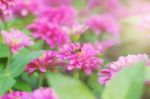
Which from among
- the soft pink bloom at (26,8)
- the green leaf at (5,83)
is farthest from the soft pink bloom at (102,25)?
the green leaf at (5,83)

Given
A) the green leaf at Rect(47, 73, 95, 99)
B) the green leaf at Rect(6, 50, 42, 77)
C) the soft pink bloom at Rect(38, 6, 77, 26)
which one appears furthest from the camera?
the soft pink bloom at Rect(38, 6, 77, 26)

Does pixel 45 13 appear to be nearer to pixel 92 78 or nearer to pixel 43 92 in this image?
pixel 92 78

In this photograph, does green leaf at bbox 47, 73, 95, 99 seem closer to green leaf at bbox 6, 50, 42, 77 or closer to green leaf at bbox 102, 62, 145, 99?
green leaf at bbox 102, 62, 145, 99

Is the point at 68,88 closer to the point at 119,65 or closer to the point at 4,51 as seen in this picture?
the point at 119,65

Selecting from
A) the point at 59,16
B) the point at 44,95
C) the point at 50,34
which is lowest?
the point at 44,95

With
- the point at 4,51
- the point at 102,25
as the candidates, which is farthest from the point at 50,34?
the point at 102,25

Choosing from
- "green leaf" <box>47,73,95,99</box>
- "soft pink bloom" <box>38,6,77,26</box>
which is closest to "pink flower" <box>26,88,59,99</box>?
"green leaf" <box>47,73,95,99</box>
